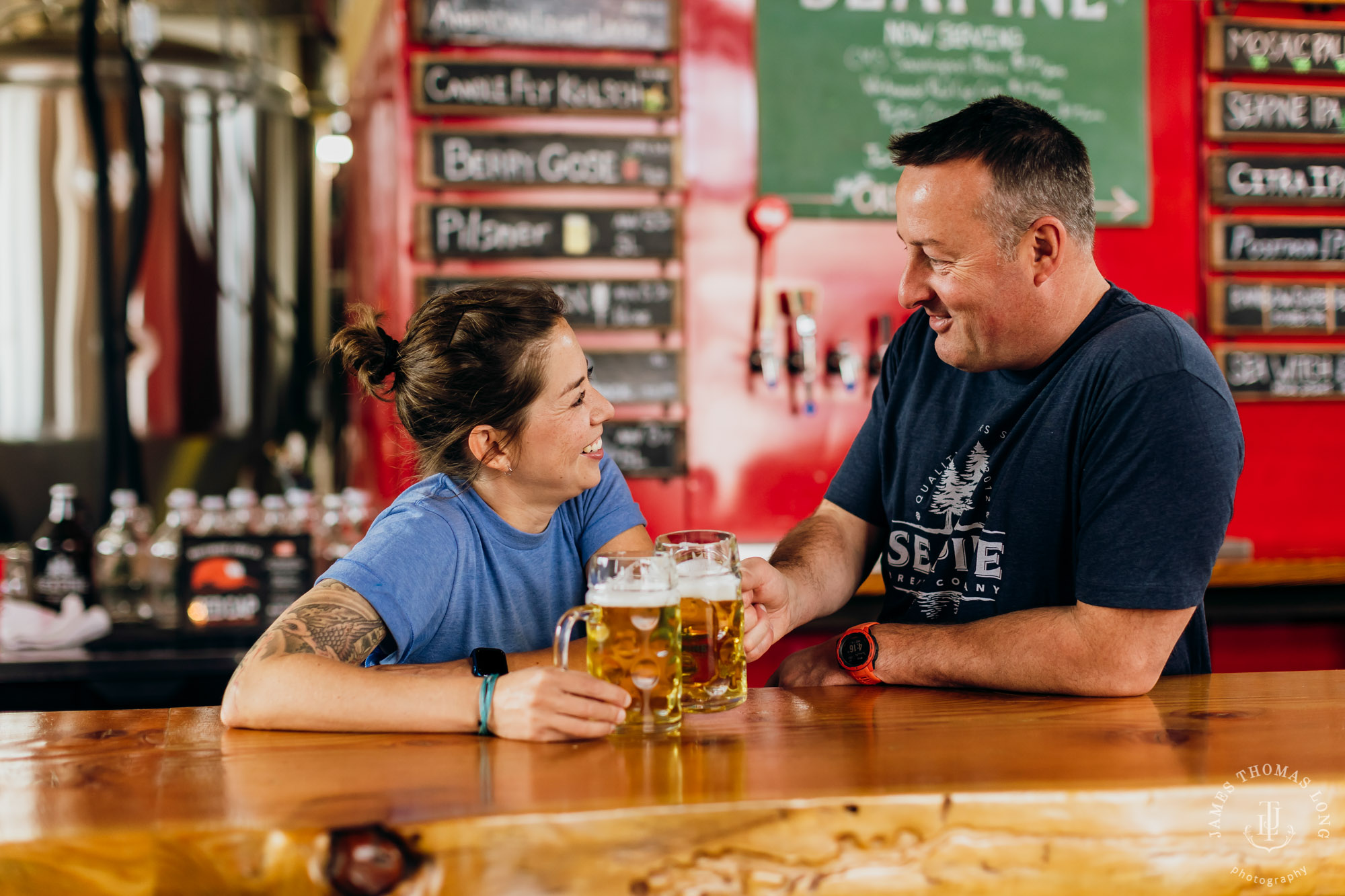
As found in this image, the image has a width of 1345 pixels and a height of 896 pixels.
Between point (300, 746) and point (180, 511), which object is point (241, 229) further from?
point (300, 746)

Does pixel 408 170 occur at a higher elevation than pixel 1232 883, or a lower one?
higher

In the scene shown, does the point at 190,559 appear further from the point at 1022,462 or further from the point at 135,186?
the point at 1022,462

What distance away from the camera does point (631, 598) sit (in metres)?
1.06

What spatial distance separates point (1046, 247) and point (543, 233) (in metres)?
1.78

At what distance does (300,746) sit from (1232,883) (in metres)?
0.87

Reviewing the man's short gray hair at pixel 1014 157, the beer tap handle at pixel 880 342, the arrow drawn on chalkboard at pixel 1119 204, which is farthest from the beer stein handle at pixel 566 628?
the arrow drawn on chalkboard at pixel 1119 204

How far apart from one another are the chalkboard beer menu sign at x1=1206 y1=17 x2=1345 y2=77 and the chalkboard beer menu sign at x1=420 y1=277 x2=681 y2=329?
182 cm

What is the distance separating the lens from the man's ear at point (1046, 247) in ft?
4.87

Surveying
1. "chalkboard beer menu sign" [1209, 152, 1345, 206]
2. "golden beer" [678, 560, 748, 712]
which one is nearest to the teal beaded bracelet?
"golden beer" [678, 560, 748, 712]

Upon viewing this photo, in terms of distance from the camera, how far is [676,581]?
108cm

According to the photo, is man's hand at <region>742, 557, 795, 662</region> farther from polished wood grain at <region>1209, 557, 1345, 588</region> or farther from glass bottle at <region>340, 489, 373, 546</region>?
polished wood grain at <region>1209, 557, 1345, 588</region>

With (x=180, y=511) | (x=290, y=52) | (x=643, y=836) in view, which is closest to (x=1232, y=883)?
(x=643, y=836)

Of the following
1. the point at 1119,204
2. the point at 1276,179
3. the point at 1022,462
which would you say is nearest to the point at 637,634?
the point at 1022,462

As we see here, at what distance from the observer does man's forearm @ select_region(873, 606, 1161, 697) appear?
127cm
